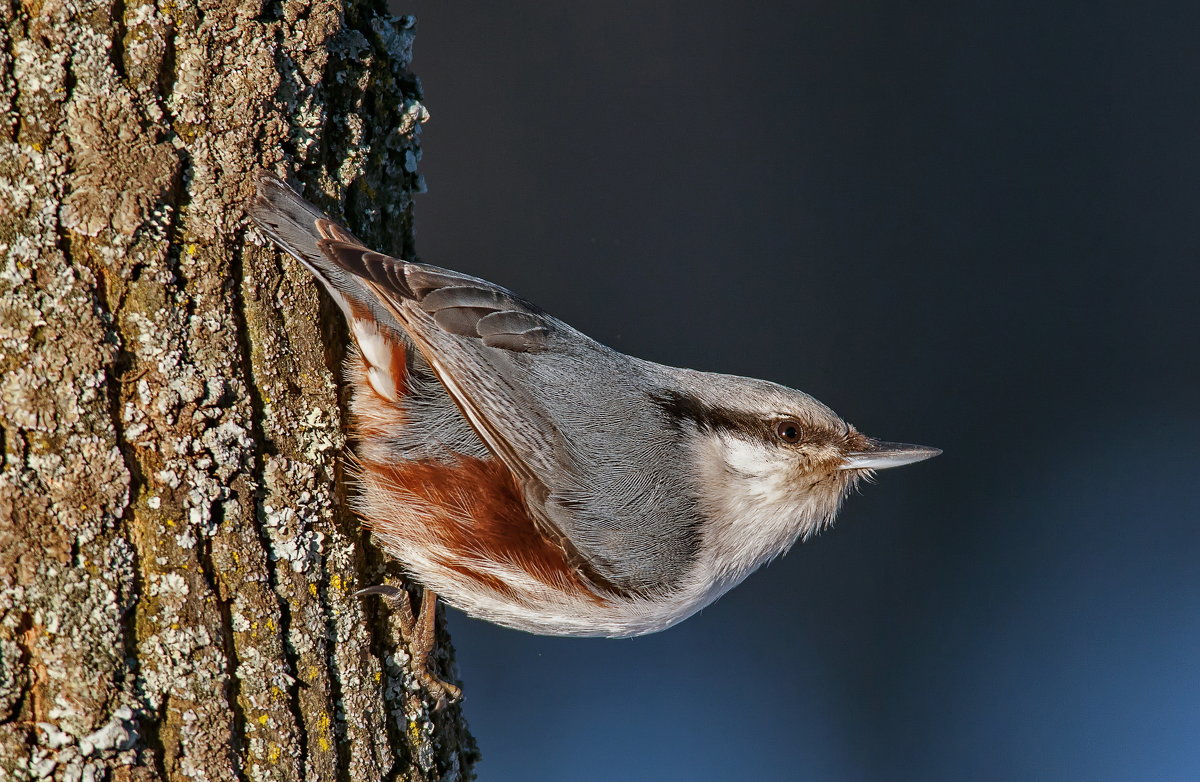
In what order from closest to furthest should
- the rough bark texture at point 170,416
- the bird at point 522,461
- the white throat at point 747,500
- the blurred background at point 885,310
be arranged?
the rough bark texture at point 170,416 < the bird at point 522,461 < the white throat at point 747,500 < the blurred background at point 885,310

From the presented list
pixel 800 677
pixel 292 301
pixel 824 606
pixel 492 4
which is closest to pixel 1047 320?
pixel 824 606

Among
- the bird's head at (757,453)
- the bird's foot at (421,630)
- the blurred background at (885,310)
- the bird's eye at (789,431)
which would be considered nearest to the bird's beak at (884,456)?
the bird's head at (757,453)

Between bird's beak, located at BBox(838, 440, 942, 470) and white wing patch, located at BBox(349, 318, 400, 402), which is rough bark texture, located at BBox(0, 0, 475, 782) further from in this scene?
bird's beak, located at BBox(838, 440, 942, 470)

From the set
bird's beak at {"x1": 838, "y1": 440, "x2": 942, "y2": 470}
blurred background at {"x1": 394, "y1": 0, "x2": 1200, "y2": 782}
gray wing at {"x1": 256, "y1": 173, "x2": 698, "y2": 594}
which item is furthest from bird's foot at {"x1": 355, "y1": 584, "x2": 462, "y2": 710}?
blurred background at {"x1": 394, "y1": 0, "x2": 1200, "y2": 782}

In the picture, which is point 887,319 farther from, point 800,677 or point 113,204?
point 113,204

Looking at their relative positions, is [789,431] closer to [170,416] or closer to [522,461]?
[522,461]

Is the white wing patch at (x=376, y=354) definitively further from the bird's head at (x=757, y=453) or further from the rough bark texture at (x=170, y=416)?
the bird's head at (x=757, y=453)
